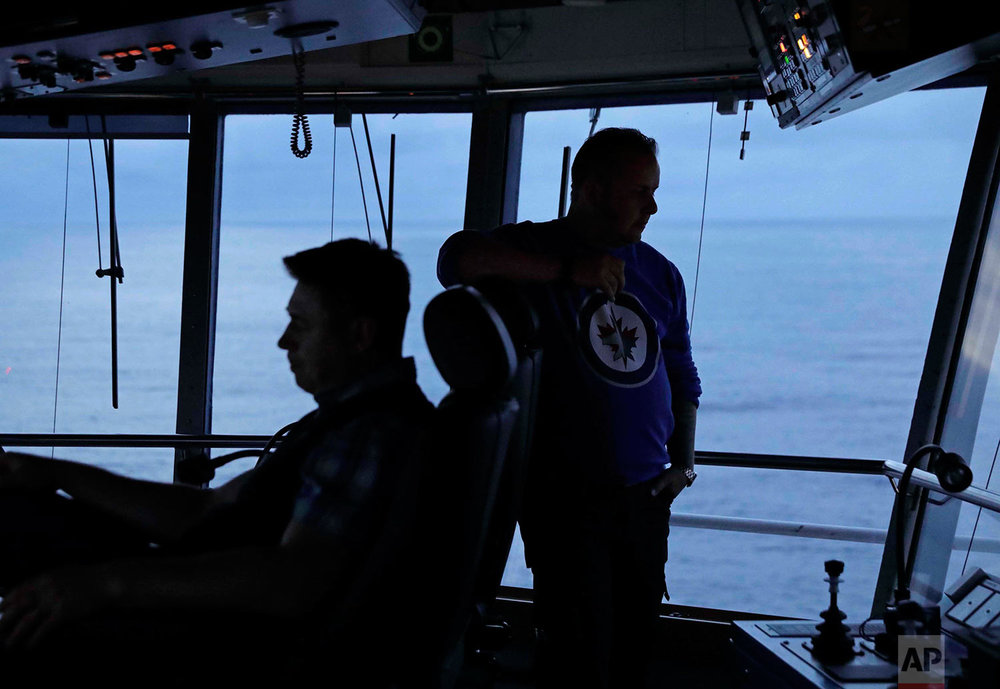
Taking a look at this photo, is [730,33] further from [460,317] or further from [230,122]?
[460,317]

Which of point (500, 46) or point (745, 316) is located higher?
point (500, 46)

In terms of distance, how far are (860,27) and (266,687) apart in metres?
1.91

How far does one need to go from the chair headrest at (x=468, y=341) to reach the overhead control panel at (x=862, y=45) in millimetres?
1345

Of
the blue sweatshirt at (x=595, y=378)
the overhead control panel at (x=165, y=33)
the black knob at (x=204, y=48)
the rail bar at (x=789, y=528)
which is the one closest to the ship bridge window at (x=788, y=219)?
the rail bar at (x=789, y=528)

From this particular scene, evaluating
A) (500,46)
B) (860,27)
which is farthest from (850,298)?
(860,27)

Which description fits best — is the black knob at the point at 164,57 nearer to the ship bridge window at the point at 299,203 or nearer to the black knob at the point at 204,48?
the black knob at the point at 204,48

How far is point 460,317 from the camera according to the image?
56.1 inches

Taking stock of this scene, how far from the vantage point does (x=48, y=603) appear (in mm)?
1236

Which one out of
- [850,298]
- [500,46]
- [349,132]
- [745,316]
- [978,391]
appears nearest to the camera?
[978,391]

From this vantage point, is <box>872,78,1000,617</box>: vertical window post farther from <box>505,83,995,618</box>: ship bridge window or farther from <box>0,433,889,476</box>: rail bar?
<box>0,433,889,476</box>: rail bar

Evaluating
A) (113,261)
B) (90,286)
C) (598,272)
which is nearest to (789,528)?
(598,272)

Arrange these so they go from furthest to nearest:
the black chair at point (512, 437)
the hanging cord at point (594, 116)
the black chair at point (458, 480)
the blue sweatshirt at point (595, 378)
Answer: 1. the hanging cord at point (594, 116)
2. the blue sweatshirt at point (595, 378)
3. the black chair at point (512, 437)
4. the black chair at point (458, 480)

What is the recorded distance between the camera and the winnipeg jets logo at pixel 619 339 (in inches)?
78.5

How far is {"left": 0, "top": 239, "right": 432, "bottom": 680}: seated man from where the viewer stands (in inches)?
49.6
